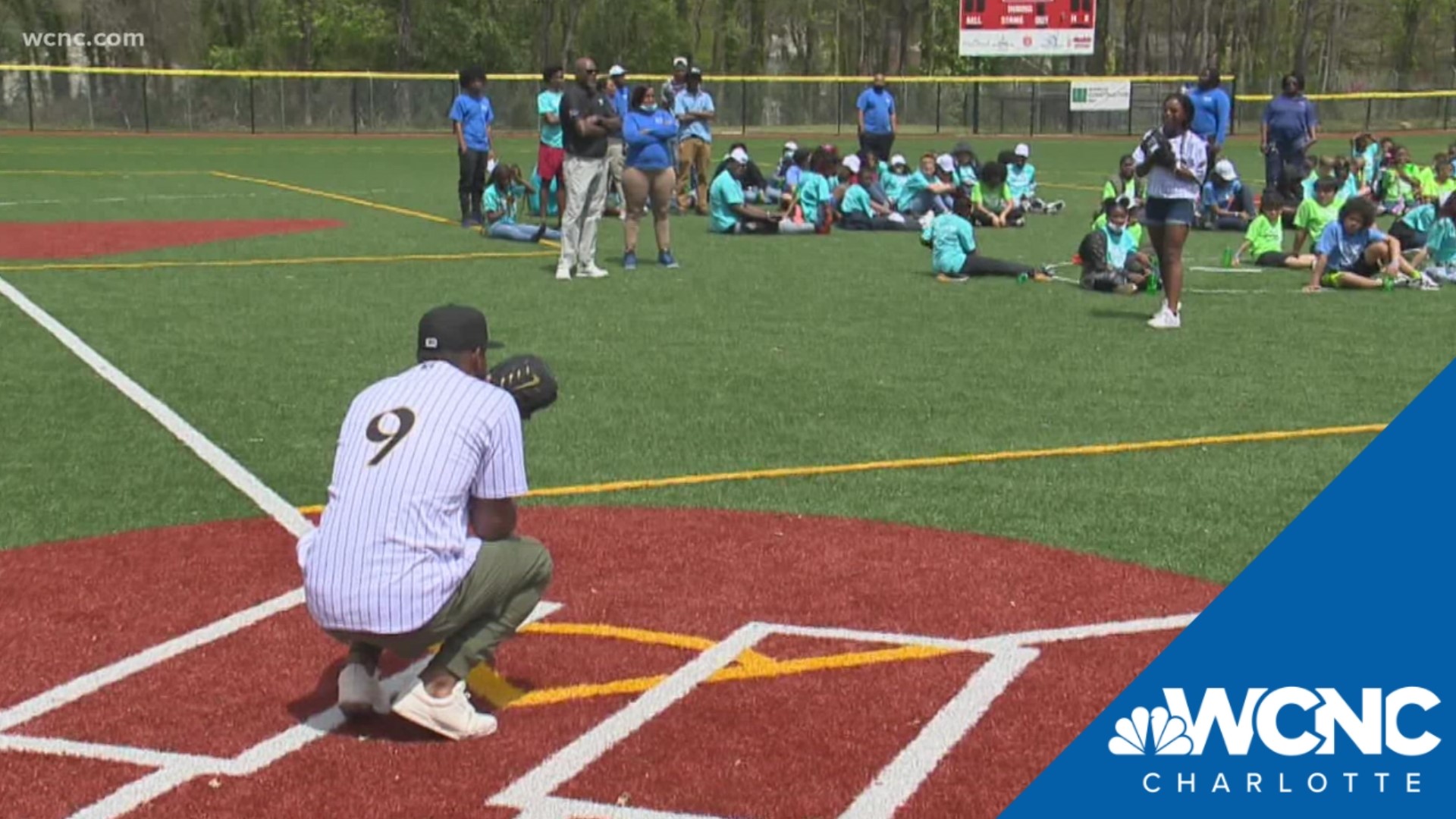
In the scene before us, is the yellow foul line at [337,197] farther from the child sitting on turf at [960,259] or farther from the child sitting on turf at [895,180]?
the child sitting on turf at [960,259]

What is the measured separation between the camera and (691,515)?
294 inches

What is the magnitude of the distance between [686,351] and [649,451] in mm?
3096

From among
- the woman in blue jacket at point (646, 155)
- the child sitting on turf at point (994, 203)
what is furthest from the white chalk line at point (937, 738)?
the child sitting on turf at point (994, 203)

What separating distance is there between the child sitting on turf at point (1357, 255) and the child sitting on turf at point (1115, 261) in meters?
1.69

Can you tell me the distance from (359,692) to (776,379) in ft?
20.0

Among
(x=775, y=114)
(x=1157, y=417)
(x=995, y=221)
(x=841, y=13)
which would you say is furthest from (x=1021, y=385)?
(x=841, y=13)

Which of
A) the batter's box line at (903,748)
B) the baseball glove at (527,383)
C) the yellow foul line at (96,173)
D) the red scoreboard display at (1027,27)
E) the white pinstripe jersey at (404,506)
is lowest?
the batter's box line at (903,748)

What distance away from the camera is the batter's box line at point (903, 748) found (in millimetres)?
4457

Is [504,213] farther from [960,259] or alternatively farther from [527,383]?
[527,383]

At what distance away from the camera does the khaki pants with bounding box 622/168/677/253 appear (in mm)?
15672

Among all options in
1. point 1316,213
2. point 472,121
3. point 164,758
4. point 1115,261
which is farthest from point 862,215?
point 164,758

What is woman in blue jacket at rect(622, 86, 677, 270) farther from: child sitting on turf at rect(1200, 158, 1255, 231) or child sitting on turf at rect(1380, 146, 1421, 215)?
child sitting on turf at rect(1380, 146, 1421, 215)

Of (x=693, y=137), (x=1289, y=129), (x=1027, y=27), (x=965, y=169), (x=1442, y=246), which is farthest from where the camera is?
(x=1027, y=27)

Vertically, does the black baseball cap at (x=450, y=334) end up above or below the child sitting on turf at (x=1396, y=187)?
above
